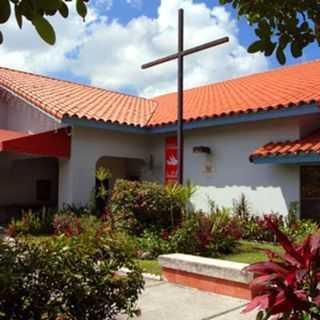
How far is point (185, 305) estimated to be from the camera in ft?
22.7

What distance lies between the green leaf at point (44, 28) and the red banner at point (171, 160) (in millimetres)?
15017

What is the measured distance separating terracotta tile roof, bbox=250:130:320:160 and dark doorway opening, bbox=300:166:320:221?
0.94 meters

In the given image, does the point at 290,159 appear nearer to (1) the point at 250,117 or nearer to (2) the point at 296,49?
(1) the point at 250,117

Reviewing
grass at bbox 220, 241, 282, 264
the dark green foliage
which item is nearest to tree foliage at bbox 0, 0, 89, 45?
grass at bbox 220, 241, 282, 264

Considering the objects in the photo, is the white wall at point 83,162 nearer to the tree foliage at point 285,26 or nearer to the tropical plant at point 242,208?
the tropical plant at point 242,208

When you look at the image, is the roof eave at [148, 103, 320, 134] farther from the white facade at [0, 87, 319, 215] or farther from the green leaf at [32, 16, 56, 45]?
the green leaf at [32, 16, 56, 45]

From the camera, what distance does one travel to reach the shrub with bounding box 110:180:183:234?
452 inches

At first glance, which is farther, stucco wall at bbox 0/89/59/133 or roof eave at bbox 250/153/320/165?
stucco wall at bbox 0/89/59/133

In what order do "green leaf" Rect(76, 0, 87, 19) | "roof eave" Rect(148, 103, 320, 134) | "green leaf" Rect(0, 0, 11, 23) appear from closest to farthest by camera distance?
"green leaf" Rect(0, 0, 11, 23), "green leaf" Rect(76, 0, 87, 19), "roof eave" Rect(148, 103, 320, 134)

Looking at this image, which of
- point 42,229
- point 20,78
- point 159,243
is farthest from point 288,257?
point 20,78

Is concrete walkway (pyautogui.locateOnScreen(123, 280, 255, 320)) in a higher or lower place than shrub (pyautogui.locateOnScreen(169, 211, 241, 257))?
lower

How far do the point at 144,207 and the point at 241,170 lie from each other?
4608mm

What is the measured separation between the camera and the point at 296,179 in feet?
43.8

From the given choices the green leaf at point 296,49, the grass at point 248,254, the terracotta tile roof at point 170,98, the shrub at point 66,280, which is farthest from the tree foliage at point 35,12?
the terracotta tile roof at point 170,98
